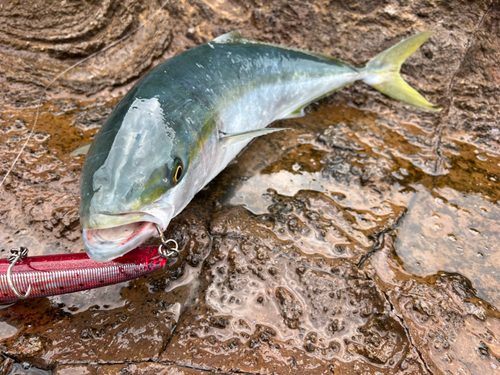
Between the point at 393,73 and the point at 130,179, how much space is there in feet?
11.0

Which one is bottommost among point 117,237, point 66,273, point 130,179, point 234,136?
point 66,273

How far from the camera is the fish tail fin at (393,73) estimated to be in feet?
12.1

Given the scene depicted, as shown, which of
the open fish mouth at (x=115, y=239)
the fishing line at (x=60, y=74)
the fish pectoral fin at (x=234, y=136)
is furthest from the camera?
the fishing line at (x=60, y=74)

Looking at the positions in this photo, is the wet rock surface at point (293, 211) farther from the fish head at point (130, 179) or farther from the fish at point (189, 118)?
the fish head at point (130, 179)

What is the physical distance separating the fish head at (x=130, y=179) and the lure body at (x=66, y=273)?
0.19m

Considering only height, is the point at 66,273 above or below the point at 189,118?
below

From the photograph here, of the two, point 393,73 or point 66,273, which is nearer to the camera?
point 66,273

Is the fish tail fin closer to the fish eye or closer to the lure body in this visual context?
the fish eye

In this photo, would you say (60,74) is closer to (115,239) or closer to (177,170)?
(177,170)

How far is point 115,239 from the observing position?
5.82 ft

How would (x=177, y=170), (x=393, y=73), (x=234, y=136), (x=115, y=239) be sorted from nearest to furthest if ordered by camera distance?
(x=115, y=239)
(x=177, y=170)
(x=234, y=136)
(x=393, y=73)

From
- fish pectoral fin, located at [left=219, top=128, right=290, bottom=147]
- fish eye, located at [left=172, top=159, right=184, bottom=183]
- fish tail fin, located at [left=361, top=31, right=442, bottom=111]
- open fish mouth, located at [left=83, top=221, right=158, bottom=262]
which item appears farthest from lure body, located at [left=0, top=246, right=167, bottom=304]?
fish tail fin, located at [left=361, top=31, right=442, bottom=111]

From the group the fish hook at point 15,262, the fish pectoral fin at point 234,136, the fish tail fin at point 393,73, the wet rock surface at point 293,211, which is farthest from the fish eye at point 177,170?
the fish tail fin at point 393,73

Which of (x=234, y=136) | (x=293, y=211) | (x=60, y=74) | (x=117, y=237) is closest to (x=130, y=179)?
(x=117, y=237)
